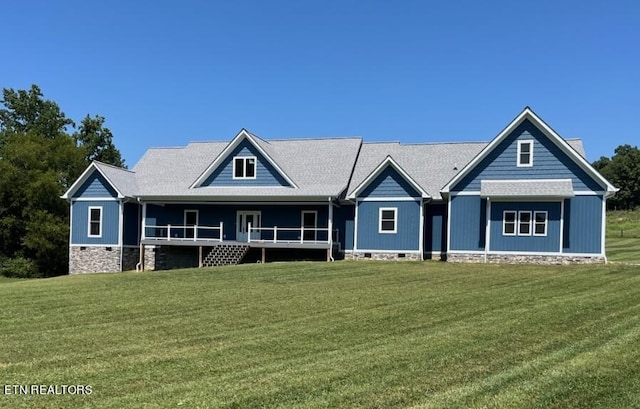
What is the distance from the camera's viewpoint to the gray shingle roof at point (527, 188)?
73.6 feet

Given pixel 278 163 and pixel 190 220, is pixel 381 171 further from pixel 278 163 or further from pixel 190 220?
pixel 190 220

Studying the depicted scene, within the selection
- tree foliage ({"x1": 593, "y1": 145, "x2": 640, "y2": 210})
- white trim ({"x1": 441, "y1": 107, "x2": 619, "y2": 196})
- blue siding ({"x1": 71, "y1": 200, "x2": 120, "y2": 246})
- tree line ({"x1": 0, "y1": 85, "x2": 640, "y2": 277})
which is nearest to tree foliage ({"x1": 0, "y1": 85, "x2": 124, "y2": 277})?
tree line ({"x1": 0, "y1": 85, "x2": 640, "y2": 277})

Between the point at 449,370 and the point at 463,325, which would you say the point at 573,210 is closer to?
the point at 463,325

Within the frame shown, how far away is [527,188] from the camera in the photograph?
75.8 feet

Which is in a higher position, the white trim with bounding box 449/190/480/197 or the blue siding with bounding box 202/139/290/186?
the blue siding with bounding box 202/139/290/186

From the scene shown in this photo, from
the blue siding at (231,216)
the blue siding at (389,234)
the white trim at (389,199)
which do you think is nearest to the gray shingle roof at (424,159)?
the white trim at (389,199)

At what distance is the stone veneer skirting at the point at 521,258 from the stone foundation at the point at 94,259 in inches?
672

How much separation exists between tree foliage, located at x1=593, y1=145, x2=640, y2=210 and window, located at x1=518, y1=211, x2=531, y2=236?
76.9m

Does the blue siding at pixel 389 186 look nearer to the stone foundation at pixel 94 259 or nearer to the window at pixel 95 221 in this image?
the stone foundation at pixel 94 259

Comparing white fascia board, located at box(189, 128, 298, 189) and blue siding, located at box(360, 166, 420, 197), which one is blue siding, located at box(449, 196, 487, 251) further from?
white fascia board, located at box(189, 128, 298, 189)

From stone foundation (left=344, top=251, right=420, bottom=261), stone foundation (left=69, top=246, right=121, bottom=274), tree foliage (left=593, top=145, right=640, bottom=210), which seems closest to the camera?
stone foundation (left=344, top=251, right=420, bottom=261)

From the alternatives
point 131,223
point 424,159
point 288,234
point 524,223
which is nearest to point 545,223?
point 524,223

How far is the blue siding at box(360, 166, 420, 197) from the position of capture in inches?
1014

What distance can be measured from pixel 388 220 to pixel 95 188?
615 inches
